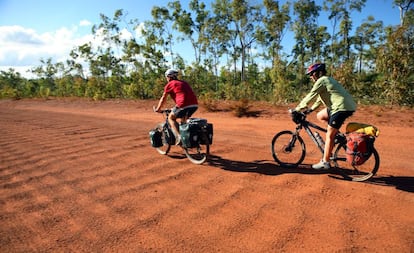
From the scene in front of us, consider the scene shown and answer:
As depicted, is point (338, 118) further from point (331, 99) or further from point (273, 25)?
point (273, 25)

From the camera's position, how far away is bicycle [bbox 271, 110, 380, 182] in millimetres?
4836

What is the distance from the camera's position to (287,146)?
5586 millimetres

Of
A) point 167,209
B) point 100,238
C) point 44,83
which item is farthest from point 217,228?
point 44,83

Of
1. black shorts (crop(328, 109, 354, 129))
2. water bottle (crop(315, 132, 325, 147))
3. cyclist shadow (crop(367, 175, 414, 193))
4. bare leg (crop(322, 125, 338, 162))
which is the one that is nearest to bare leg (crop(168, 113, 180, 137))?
water bottle (crop(315, 132, 325, 147))

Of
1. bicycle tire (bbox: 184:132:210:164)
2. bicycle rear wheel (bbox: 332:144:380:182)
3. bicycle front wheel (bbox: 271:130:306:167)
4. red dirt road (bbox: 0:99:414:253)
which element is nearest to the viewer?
red dirt road (bbox: 0:99:414:253)

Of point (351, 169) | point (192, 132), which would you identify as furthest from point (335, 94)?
point (192, 132)

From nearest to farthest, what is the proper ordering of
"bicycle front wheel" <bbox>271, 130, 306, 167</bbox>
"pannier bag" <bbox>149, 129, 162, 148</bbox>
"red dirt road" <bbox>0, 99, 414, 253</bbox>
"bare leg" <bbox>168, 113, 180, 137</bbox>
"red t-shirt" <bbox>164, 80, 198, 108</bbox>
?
"red dirt road" <bbox>0, 99, 414, 253</bbox>, "bicycle front wheel" <bbox>271, 130, 306, 167</bbox>, "red t-shirt" <bbox>164, 80, 198, 108</bbox>, "bare leg" <bbox>168, 113, 180, 137</bbox>, "pannier bag" <bbox>149, 129, 162, 148</bbox>

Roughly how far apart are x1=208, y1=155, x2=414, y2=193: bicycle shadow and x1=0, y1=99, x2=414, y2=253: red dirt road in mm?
21

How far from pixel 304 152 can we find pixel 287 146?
1.09 feet

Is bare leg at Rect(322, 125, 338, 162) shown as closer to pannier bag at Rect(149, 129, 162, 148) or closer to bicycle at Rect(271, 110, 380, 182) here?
bicycle at Rect(271, 110, 380, 182)

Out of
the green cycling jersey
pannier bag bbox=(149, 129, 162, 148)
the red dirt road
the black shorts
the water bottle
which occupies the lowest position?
the red dirt road

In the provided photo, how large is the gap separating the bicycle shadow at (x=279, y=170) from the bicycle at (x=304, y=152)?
0.13m

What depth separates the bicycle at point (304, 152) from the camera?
4.84 meters

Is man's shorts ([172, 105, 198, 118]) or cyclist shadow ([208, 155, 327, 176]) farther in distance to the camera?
man's shorts ([172, 105, 198, 118])
